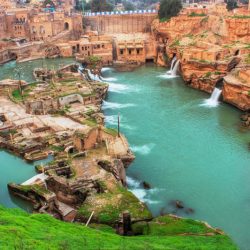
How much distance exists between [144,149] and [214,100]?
14.2 metres

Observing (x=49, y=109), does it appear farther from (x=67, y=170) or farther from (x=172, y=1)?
(x=172, y=1)

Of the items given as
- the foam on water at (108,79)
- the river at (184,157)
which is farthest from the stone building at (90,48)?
the river at (184,157)

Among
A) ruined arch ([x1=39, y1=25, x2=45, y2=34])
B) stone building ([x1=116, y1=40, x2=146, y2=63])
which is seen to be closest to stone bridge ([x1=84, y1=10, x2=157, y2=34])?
ruined arch ([x1=39, y1=25, x2=45, y2=34])

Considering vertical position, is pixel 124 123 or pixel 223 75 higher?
pixel 223 75

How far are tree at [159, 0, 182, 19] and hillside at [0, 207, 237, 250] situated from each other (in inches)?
1965

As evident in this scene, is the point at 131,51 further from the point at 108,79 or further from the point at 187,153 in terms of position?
the point at 187,153

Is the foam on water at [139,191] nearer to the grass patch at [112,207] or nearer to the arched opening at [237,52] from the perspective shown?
the grass patch at [112,207]

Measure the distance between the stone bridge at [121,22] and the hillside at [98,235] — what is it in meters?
59.2

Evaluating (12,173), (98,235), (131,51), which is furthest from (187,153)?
(131,51)

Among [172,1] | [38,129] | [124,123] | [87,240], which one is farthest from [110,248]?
[172,1]

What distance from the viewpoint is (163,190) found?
2270 centimetres

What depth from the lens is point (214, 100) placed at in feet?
128

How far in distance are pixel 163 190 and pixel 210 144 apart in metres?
7.92

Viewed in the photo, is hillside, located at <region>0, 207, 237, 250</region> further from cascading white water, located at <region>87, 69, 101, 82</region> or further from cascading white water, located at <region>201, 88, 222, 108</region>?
cascading white water, located at <region>87, 69, 101, 82</region>
